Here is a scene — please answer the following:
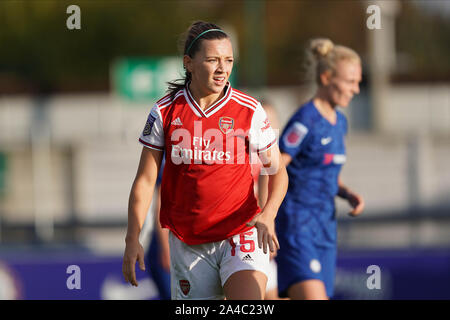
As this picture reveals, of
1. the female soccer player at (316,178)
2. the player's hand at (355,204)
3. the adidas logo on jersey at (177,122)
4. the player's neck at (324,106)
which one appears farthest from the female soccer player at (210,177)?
the player's hand at (355,204)

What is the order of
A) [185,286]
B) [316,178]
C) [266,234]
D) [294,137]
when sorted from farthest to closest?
1. [316,178]
2. [294,137]
3. [185,286]
4. [266,234]

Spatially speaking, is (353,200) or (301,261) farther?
(353,200)

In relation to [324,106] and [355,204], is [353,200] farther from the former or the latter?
[324,106]

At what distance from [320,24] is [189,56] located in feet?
145

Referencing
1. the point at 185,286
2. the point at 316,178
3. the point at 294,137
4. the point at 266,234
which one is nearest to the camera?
the point at 266,234

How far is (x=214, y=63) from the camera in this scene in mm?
3877

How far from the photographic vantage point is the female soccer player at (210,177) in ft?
12.9

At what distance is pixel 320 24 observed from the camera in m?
47.0

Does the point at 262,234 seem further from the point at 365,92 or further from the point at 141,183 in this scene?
the point at 365,92

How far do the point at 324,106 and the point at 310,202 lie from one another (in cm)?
63

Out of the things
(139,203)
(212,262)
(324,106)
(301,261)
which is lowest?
(301,261)

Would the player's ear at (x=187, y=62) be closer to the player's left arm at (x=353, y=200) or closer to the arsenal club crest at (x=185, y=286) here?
the arsenal club crest at (x=185, y=286)

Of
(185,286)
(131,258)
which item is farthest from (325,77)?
(131,258)

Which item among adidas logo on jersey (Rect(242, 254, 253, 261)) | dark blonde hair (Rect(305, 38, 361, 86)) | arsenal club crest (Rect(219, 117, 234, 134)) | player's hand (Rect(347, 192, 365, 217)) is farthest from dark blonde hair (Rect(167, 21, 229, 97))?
player's hand (Rect(347, 192, 365, 217))
